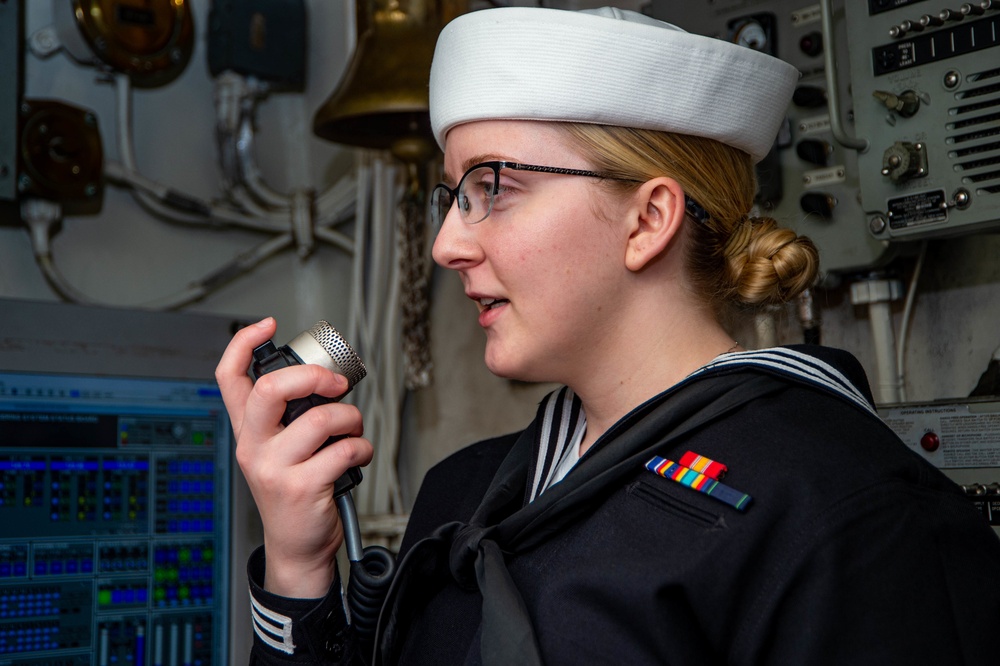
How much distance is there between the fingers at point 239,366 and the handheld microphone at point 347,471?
1 centimetres

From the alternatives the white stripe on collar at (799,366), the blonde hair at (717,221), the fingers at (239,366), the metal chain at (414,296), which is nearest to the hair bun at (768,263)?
the blonde hair at (717,221)

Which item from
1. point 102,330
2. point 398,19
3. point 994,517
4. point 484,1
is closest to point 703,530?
point 994,517

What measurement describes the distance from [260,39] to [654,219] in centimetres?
119

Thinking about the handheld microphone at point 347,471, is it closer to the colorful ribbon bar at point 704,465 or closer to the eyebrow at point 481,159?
the eyebrow at point 481,159

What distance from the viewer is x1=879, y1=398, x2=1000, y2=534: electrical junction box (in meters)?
1.21

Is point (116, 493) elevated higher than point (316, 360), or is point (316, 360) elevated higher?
point (316, 360)

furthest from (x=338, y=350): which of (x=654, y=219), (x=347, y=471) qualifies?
(x=654, y=219)

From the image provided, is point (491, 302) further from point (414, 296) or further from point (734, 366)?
point (414, 296)

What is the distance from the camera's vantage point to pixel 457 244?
1021mm

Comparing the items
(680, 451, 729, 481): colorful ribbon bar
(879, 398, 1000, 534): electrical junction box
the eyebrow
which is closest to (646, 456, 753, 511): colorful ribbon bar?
(680, 451, 729, 481): colorful ribbon bar

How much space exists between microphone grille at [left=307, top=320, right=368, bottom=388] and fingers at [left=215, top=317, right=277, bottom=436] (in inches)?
2.3

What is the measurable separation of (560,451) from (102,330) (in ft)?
2.29

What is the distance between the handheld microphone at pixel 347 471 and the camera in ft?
3.43

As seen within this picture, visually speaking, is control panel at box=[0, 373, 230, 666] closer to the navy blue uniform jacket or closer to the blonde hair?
the navy blue uniform jacket
